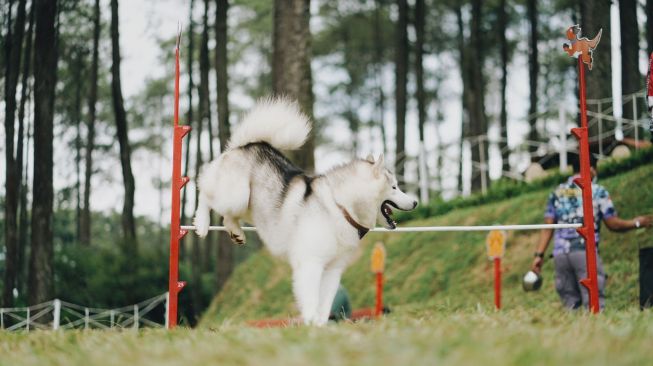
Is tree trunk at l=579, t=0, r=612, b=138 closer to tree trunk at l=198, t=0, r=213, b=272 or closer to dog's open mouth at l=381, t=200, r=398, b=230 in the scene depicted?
dog's open mouth at l=381, t=200, r=398, b=230

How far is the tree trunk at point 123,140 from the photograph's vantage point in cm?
1578

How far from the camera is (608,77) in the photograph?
42.8 feet

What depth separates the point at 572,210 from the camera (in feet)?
21.3

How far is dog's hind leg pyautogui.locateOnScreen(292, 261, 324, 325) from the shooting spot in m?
4.71

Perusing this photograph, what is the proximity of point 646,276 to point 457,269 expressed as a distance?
15.1 feet

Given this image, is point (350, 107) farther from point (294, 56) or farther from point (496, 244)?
point (496, 244)

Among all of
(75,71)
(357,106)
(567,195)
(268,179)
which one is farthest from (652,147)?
(357,106)

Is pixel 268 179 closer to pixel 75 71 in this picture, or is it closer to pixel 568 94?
pixel 75 71

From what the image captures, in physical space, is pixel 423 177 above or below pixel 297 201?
above

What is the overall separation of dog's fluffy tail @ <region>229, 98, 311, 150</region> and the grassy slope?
2.47 metres

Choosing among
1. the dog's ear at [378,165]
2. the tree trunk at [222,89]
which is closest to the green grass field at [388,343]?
the dog's ear at [378,165]

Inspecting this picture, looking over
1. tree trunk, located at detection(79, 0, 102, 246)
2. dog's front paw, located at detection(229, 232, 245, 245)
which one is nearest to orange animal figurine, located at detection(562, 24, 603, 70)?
dog's front paw, located at detection(229, 232, 245, 245)

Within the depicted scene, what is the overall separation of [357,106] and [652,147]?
2076 centimetres

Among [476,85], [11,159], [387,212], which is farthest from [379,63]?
[387,212]
